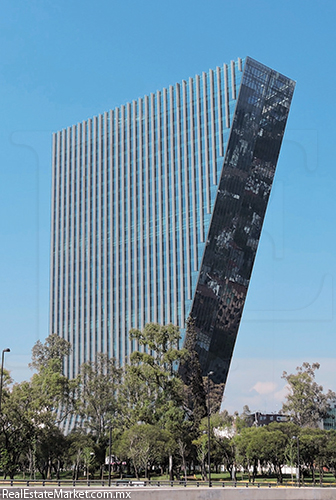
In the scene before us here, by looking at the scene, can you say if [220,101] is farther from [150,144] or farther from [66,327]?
[66,327]

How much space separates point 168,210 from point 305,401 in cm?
4540

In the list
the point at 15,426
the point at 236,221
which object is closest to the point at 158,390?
the point at 15,426

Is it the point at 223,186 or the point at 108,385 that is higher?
the point at 223,186

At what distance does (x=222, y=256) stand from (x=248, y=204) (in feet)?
37.0

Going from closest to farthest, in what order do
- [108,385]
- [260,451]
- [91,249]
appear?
[260,451] → [108,385] → [91,249]

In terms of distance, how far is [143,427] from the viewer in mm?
75625

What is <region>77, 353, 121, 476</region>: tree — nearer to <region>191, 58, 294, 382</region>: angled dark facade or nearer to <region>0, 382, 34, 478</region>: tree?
<region>0, 382, 34, 478</region>: tree

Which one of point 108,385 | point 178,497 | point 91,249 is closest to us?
point 178,497

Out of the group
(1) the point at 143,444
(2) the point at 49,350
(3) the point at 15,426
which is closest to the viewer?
(3) the point at 15,426

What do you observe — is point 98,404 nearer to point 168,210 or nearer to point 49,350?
point 49,350

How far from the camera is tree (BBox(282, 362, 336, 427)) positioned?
108m

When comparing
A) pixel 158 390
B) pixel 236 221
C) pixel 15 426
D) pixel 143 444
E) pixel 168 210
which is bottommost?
pixel 143 444

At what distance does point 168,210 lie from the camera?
128 meters

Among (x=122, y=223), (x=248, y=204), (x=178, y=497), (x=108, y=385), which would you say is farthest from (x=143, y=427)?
(x=122, y=223)
